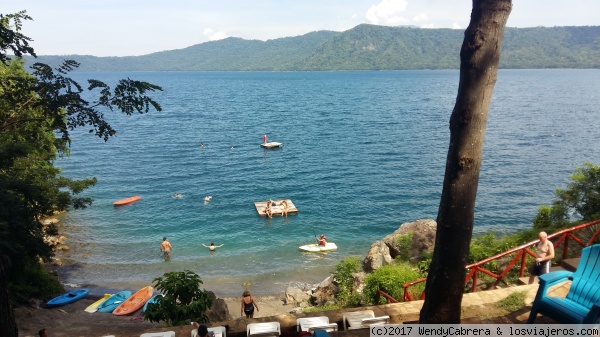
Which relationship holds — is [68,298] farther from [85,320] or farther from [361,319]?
[361,319]

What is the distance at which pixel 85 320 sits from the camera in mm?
14828

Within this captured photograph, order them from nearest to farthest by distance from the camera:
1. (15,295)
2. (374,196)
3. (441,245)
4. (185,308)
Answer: (441,245) → (185,308) → (15,295) → (374,196)

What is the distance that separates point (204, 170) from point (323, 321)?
34513 mm

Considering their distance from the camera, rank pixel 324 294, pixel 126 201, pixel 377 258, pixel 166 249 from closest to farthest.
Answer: pixel 324 294 < pixel 377 258 < pixel 166 249 < pixel 126 201

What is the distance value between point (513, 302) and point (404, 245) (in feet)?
34.9

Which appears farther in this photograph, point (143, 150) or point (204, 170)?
point (143, 150)

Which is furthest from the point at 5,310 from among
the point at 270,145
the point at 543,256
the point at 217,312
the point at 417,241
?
the point at 270,145

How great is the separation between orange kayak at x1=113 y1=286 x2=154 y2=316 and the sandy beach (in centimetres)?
26

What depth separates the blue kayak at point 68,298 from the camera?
16.5 metres

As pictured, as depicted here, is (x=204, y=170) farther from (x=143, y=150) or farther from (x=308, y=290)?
(x=308, y=290)

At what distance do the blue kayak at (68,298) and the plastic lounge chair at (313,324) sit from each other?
45.0ft

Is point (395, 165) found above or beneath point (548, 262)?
beneath

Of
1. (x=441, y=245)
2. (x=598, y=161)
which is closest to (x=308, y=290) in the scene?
(x=441, y=245)

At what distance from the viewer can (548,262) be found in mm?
7730
